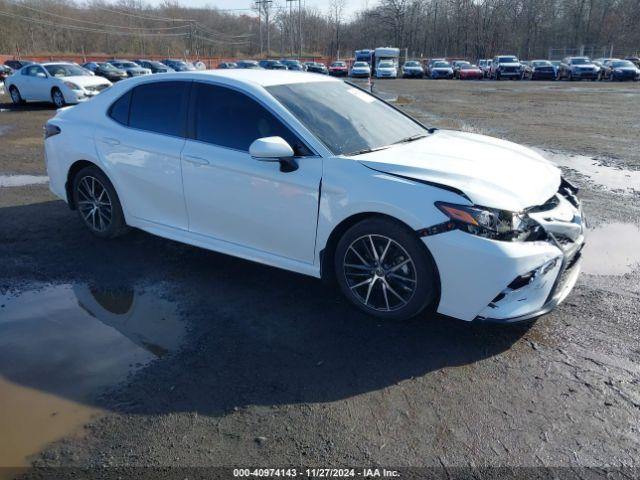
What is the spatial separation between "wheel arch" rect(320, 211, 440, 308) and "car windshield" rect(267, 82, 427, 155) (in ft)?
1.78

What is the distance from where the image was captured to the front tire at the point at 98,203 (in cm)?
521

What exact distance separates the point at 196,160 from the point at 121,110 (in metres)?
1.30

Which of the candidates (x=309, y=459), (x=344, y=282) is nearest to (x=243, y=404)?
(x=309, y=459)

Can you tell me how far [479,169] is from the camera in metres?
3.72

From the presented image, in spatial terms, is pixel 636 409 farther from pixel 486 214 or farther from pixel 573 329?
pixel 486 214

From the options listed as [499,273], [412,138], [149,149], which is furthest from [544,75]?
[499,273]

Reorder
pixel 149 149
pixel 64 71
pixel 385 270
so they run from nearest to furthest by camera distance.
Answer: pixel 385 270 < pixel 149 149 < pixel 64 71

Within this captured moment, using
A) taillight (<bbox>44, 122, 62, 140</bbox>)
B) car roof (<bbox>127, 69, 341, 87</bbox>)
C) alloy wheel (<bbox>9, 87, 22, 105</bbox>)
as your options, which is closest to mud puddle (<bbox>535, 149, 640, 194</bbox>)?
car roof (<bbox>127, 69, 341, 87</bbox>)

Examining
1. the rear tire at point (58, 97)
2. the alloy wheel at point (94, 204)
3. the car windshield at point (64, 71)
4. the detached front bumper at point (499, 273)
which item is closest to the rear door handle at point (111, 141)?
the alloy wheel at point (94, 204)

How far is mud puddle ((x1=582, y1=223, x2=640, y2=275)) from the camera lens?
4.85 meters

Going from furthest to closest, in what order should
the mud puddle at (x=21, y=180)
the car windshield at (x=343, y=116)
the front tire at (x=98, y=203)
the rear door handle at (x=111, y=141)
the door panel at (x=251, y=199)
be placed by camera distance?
the mud puddle at (x=21, y=180) < the front tire at (x=98, y=203) < the rear door handle at (x=111, y=141) < the car windshield at (x=343, y=116) < the door panel at (x=251, y=199)

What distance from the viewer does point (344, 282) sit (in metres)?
3.90

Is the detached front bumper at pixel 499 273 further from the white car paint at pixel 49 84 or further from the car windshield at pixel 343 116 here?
the white car paint at pixel 49 84

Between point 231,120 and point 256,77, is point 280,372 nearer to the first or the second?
point 231,120
